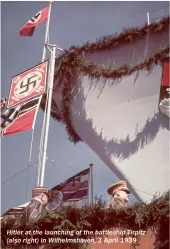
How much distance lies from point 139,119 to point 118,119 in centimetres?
63

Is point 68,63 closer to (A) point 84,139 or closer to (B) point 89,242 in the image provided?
(A) point 84,139

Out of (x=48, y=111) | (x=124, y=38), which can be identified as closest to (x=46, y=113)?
(x=48, y=111)

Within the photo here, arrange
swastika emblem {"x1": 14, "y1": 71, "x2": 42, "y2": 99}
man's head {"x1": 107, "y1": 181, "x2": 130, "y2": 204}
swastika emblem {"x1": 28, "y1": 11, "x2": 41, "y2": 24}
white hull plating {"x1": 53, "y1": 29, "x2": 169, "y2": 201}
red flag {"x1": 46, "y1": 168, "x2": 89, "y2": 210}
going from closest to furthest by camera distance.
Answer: man's head {"x1": 107, "y1": 181, "x2": 130, "y2": 204} < white hull plating {"x1": 53, "y1": 29, "x2": 169, "y2": 201} < red flag {"x1": 46, "y1": 168, "x2": 89, "y2": 210} < swastika emblem {"x1": 14, "y1": 71, "x2": 42, "y2": 99} < swastika emblem {"x1": 28, "y1": 11, "x2": 41, "y2": 24}

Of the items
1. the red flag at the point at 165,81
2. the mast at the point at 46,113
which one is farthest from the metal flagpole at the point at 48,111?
the red flag at the point at 165,81

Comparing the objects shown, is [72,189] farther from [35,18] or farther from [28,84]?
[35,18]

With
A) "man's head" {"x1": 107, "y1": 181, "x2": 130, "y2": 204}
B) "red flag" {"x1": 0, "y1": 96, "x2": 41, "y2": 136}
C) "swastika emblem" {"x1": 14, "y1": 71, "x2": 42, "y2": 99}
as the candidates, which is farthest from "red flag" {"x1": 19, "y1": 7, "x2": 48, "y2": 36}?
"man's head" {"x1": 107, "y1": 181, "x2": 130, "y2": 204}

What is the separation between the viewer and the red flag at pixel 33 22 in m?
13.1

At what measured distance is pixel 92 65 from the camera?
1125cm

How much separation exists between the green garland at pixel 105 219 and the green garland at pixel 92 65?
15.2ft

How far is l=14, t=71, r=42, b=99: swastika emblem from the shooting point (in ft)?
36.5

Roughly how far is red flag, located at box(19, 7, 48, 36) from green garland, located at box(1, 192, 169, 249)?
25.1 ft

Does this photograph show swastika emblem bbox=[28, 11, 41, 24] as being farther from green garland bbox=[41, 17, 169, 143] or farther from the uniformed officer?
the uniformed officer

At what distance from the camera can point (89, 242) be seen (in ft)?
20.7

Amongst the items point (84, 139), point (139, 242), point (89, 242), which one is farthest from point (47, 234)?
point (84, 139)
